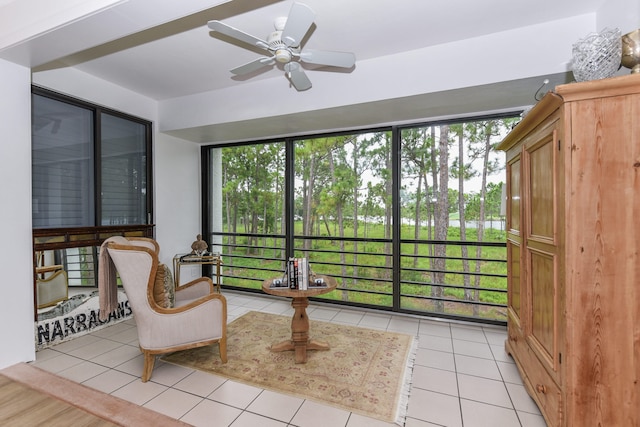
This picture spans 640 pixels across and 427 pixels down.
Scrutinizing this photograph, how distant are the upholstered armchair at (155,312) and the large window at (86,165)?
4.01 feet

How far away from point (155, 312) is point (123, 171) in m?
2.25

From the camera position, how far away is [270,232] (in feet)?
14.3

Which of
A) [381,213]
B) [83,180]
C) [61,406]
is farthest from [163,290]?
[381,213]

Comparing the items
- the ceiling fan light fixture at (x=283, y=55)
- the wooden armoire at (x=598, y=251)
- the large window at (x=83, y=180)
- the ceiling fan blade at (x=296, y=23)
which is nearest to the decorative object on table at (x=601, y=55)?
the wooden armoire at (x=598, y=251)

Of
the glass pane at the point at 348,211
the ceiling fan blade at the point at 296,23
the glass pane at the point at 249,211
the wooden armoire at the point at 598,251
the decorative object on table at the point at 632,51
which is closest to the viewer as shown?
the wooden armoire at the point at 598,251

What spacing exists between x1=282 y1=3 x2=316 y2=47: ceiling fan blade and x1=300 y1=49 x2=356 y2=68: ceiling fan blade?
0.19 m

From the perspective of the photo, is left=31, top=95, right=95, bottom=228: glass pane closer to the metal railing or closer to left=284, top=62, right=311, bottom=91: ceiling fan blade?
the metal railing

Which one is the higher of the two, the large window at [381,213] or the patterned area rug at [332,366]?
the large window at [381,213]

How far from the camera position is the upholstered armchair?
6.69ft

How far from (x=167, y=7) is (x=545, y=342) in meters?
2.87

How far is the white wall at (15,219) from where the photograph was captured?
2248 mm

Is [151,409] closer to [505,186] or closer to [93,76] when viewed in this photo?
[505,186]

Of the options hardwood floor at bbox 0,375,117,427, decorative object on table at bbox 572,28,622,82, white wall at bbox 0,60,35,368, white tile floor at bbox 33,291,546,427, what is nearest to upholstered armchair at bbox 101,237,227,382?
white tile floor at bbox 33,291,546,427

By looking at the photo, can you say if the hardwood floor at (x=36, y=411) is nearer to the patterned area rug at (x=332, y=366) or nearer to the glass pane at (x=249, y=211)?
the patterned area rug at (x=332, y=366)
